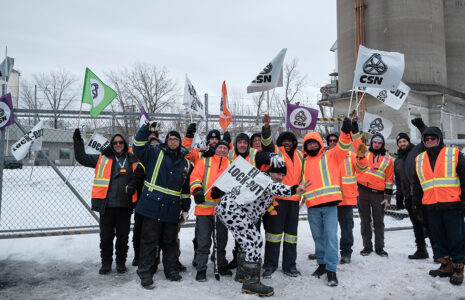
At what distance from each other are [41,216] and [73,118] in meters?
4.22

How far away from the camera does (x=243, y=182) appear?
13.4 ft

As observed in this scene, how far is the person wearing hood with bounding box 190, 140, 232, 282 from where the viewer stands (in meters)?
4.45

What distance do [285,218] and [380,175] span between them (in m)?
2.26

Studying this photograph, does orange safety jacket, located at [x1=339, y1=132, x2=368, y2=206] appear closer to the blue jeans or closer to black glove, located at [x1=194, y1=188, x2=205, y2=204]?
the blue jeans

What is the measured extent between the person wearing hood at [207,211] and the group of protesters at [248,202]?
0.01 meters

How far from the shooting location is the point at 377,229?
5.69m

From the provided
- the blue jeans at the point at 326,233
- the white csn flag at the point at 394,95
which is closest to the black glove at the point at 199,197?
the blue jeans at the point at 326,233

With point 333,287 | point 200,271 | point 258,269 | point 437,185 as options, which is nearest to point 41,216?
point 200,271

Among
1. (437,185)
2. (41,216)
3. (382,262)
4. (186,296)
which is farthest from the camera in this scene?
(41,216)

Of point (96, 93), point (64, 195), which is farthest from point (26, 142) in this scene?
point (64, 195)

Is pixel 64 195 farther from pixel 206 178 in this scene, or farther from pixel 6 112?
pixel 206 178

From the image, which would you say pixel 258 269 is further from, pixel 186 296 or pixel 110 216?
pixel 110 216

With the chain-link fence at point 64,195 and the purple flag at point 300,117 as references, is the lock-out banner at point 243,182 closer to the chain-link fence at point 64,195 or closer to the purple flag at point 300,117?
the purple flag at point 300,117

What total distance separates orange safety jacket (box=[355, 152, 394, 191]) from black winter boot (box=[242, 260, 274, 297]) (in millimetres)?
2915
